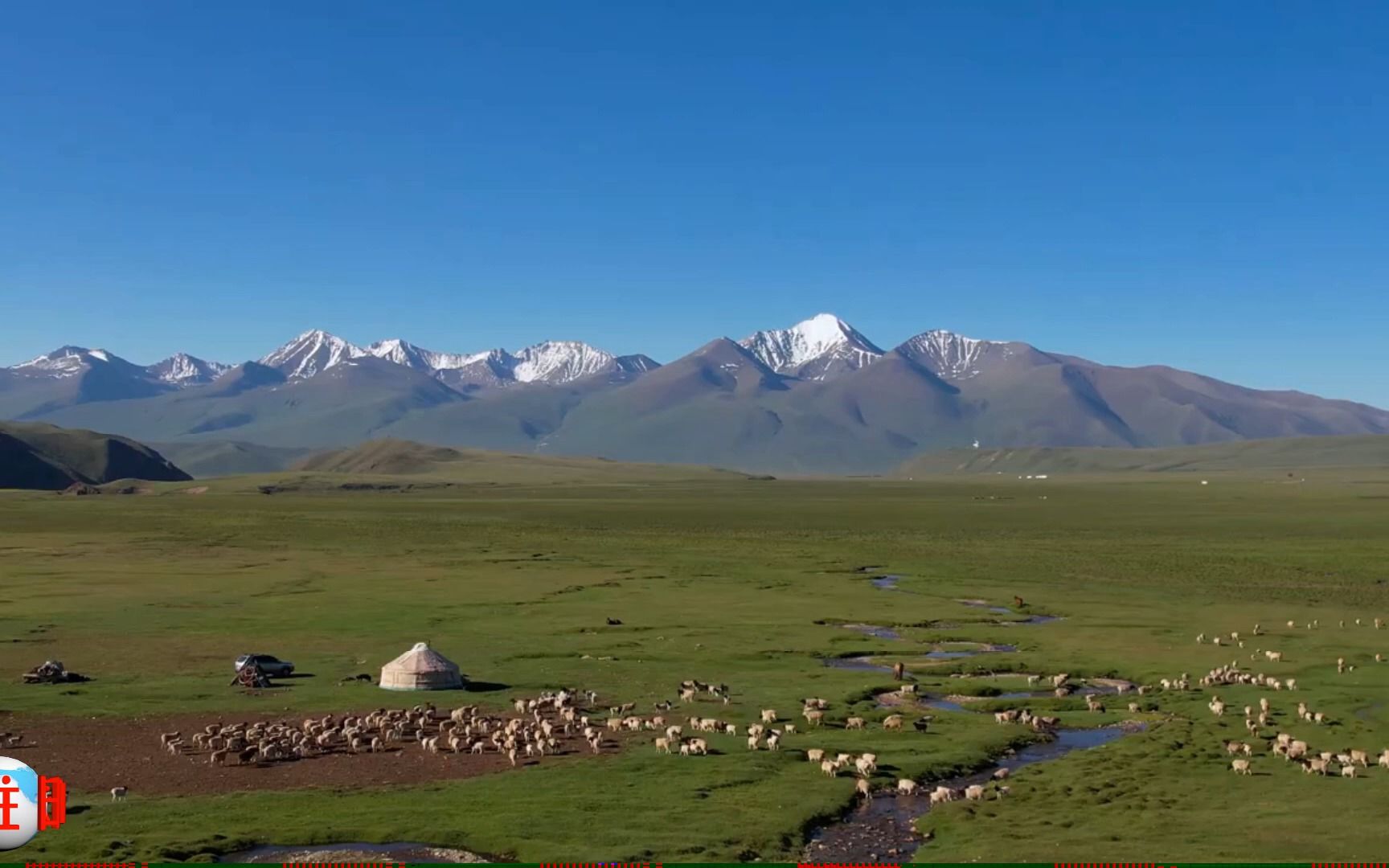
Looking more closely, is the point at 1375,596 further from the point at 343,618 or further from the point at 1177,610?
the point at 343,618

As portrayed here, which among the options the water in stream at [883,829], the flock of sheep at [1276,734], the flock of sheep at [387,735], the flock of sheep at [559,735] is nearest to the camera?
the water in stream at [883,829]

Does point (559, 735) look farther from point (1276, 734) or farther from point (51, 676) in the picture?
point (1276, 734)

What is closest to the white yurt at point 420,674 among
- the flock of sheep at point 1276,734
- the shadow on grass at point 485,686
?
the shadow on grass at point 485,686

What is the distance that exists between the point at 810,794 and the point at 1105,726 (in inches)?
577

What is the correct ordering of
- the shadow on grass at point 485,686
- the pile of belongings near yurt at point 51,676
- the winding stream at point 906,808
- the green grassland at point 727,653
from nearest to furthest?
the winding stream at point 906,808, the green grassland at point 727,653, the pile of belongings near yurt at point 51,676, the shadow on grass at point 485,686

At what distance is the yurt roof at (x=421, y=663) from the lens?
46312 millimetres

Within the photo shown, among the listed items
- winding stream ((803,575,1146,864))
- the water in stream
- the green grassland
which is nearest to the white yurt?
the green grassland

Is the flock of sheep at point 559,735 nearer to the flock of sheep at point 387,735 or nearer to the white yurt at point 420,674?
the flock of sheep at point 387,735

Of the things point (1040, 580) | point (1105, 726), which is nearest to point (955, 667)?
point (1105, 726)

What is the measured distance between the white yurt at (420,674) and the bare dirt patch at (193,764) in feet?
28.7

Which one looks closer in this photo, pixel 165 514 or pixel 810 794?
pixel 810 794

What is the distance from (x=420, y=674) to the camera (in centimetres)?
4612

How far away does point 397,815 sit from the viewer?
28859 millimetres

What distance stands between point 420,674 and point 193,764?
12796 millimetres
